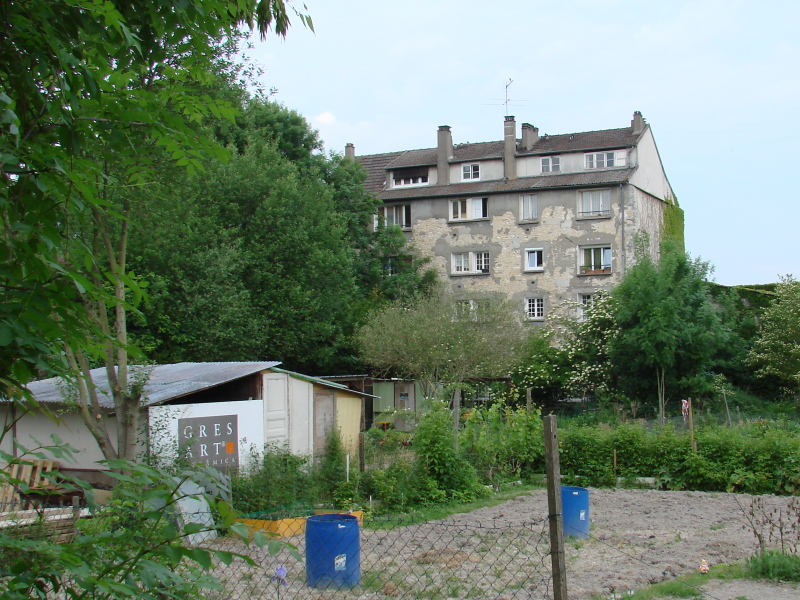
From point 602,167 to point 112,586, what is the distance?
36.8m

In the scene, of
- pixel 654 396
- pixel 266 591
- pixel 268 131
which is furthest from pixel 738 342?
pixel 266 591

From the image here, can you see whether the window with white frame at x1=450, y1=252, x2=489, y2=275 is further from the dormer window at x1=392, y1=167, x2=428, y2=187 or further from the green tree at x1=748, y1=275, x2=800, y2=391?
the green tree at x1=748, y1=275, x2=800, y2=391

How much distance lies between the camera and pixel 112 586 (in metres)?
2.21

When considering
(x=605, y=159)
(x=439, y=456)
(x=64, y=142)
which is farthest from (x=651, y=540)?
(x=605, y=159)

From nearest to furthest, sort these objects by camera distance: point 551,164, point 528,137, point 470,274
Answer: point 551,164 < point 470,274 < point 528,137

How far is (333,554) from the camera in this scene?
8.41 meters

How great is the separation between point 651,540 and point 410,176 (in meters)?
32.1

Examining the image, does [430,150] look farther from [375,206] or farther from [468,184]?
[375,206]

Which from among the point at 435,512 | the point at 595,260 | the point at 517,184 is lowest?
the point at 435,512

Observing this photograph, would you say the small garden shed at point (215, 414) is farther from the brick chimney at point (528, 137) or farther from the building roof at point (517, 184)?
the brick chimney at point (528, 137)

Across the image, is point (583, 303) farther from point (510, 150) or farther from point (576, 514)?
point (576, 514)

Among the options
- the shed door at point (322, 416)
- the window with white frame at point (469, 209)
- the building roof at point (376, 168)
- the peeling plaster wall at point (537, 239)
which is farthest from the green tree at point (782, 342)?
the building roof at point (376, 168)

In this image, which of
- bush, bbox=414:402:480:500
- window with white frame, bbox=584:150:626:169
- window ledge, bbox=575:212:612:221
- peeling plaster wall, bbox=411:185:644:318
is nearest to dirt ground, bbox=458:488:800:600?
bush, bbox=414:402:480:500

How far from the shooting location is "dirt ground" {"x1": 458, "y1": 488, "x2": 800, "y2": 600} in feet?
27.1
